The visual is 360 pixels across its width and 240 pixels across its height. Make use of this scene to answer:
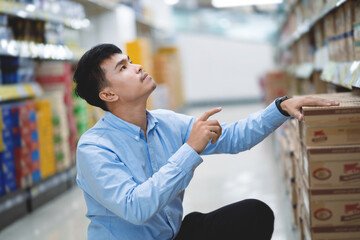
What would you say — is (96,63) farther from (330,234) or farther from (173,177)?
(330,234)

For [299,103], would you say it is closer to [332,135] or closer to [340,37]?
[332,135]

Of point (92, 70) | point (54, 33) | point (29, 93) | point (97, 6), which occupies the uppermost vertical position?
point (97, 6)

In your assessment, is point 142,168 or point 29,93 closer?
point 142,168

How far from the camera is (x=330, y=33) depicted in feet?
9.57

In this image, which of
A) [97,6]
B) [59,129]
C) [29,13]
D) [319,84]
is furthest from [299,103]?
[97,6]

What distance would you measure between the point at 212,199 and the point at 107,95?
2072mm

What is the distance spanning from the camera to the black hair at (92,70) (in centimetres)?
177

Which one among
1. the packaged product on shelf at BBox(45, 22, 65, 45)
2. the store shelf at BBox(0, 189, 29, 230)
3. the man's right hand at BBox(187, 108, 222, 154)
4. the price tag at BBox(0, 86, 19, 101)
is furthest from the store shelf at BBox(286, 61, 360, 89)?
the packaged product on shelf at BBox(45, 22, 65, 45)

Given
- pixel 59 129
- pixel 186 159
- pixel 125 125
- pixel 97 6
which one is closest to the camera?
pixel 186 159

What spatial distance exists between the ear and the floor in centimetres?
147

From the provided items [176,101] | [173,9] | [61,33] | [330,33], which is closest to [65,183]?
[61,33]

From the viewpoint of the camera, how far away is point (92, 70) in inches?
70.4

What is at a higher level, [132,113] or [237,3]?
[237,3]

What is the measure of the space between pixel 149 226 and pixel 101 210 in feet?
0.63
